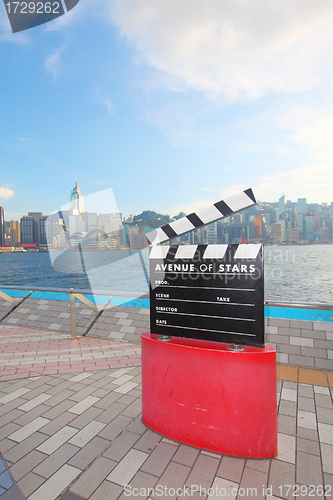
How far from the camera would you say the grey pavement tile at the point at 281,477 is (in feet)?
6.16

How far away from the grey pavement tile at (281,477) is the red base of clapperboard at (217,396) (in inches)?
3.7

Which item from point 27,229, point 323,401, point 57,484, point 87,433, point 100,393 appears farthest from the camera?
point 27,229

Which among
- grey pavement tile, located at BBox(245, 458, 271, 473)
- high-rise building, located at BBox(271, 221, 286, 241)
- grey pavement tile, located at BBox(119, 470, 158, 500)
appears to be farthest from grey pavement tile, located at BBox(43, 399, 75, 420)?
high-rise building, located at BBox(271, 221, 286, 241)

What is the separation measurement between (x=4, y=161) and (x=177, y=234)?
72.6 m

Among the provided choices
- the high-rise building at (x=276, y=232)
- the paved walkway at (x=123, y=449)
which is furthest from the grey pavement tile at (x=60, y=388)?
the high-rise building at (x=276, y=232)

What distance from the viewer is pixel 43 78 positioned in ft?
145

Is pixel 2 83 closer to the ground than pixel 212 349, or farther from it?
farther from it

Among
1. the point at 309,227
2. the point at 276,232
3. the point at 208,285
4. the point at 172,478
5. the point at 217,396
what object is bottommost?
the point at 172,478

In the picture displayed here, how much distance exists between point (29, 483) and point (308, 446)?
7.47 feet

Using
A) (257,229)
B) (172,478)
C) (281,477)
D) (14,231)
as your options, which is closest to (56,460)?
(172,478)

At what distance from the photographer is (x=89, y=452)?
228 centimetres

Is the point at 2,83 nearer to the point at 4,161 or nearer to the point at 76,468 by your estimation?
the point at 4,161

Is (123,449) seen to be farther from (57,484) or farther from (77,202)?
(77,202)

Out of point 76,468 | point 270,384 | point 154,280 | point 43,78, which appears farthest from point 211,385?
point 43,78
